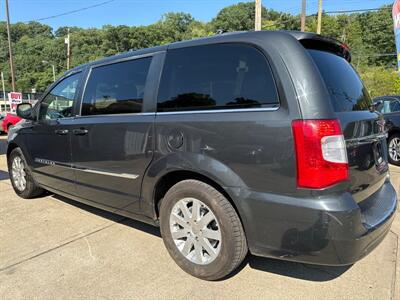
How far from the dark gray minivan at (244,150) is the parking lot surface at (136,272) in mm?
249

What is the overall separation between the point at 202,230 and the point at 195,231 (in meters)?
0.08

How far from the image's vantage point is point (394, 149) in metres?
8.12

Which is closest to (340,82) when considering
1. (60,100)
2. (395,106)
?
(60,100)

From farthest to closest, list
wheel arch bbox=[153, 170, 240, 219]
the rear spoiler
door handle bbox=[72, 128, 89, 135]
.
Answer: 1. door handle bbox=[72, 128, 89, 135]
2. wheel arch bbox=[153, 170, 240, 219]
3. the rear spoiler

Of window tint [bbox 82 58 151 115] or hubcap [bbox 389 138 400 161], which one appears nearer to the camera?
window tint [bbox 82 58 151 115]

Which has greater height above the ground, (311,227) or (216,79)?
(216,79)

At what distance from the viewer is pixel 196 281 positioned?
2.97 metres

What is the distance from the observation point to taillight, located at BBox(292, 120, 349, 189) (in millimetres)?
2318

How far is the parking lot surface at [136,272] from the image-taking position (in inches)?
111

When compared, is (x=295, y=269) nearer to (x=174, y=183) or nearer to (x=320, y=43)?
(x=174, y=183)

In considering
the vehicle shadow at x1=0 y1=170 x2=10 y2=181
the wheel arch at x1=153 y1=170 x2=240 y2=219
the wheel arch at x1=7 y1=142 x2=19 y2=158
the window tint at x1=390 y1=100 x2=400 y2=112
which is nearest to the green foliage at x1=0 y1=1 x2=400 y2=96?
the window tint at x1=390 y1=100 x2=400 y2=112

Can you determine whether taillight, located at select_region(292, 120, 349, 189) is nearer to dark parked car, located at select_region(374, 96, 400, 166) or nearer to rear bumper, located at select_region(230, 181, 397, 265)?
rear bumper, located at select_region(230, 181, 397, 265)

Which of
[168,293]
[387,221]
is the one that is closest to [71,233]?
[168,293]

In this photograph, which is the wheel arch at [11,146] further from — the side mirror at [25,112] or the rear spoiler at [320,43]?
the rear spoiler at [320,43]
